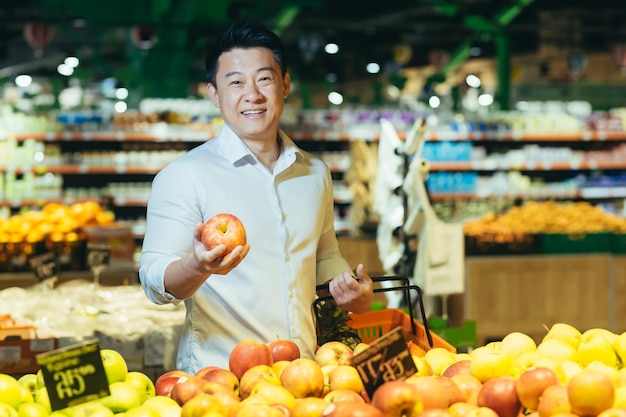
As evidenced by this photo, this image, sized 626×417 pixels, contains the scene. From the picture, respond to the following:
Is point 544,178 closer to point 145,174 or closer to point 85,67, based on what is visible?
point 145,174

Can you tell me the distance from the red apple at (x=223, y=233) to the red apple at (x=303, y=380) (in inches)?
13.2

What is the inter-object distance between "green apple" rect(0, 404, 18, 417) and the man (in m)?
0.61

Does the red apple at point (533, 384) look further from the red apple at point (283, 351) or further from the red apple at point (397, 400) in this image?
the red apple at point (283, 351)

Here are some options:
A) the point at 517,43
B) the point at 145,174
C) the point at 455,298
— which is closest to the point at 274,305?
the point at 455,298

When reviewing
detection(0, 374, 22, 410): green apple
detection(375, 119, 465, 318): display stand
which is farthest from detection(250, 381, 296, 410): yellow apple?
detection(375, 119, 465, 318): display stand

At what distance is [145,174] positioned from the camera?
1022cm

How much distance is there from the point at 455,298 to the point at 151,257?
3.70 m

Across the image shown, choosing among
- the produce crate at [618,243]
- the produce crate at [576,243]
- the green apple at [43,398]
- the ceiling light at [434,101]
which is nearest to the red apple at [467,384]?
the green apple at [43,398]

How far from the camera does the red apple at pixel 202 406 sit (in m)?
1.76

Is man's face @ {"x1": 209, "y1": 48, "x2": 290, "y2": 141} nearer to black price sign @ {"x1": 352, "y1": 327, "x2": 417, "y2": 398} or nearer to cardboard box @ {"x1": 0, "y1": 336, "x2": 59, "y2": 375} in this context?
black price sign @ {"x1": 352, "y1": 327, "x2": 417, "y2": 398}

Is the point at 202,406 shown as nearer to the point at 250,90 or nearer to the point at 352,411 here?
the point at 352,411

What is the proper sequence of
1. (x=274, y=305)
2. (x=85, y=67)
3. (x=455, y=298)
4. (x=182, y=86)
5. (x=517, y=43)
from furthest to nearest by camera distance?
(x=85, y=67) → (x=182, y=86) → (x=517, y=43) → (x=455, y=298) → (x=274, y=305)

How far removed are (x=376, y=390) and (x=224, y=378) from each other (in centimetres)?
41

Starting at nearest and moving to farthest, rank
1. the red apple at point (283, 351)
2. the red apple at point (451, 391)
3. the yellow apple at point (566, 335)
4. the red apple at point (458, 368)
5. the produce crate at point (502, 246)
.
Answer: the red apple at point (451, 391) < the red apple at point (458, 368) < the red apple at point (283, 351) < the yellow apple at point (566, 335) < the produce crate at point (502, 246)
